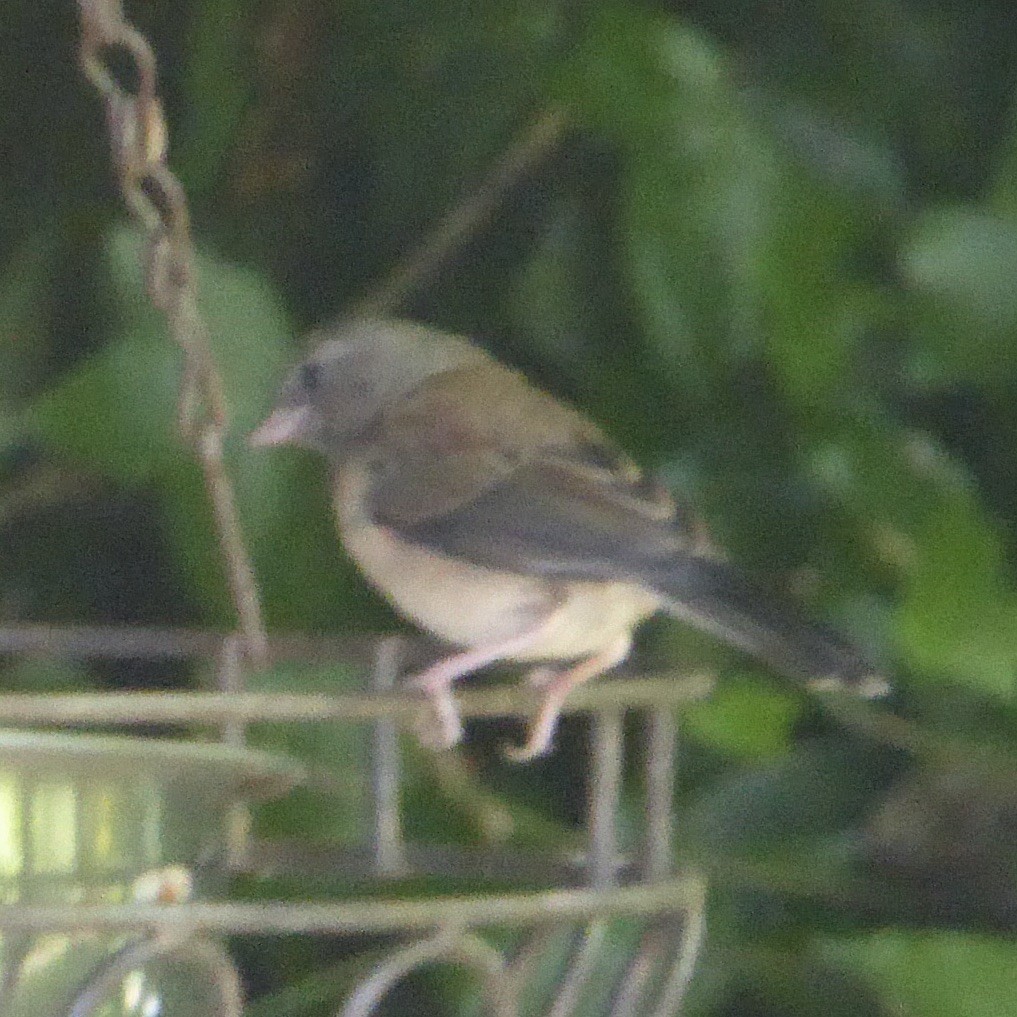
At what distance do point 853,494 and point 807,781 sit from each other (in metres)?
0.36

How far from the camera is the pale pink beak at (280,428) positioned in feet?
6.11

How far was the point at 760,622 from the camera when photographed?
4.81 ft

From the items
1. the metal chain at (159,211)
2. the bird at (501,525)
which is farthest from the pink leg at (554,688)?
the metal chain at (159,211)

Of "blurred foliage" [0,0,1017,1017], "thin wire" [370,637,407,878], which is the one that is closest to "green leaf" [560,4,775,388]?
"blurred foliage" [0,0,1017,1017]

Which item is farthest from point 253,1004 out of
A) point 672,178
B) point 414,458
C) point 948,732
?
point 672,178

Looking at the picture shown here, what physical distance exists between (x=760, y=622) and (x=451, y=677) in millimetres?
293

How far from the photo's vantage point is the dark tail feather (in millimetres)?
1431

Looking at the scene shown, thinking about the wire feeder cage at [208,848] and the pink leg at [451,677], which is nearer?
the wire feeder cage at [208,848]

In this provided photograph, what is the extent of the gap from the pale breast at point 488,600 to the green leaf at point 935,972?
0.33 metres

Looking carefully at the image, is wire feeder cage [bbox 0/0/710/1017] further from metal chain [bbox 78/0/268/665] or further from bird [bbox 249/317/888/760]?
bird [bbox 249/317/888/760]

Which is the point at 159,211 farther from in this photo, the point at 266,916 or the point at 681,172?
the point at 681,172

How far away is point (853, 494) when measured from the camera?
1.87 metres

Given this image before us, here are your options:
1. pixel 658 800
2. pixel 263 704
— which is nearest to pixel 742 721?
pixel 658 800

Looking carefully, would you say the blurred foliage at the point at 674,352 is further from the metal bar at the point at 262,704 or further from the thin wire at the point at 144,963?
the thin wire at the point at 144,963
